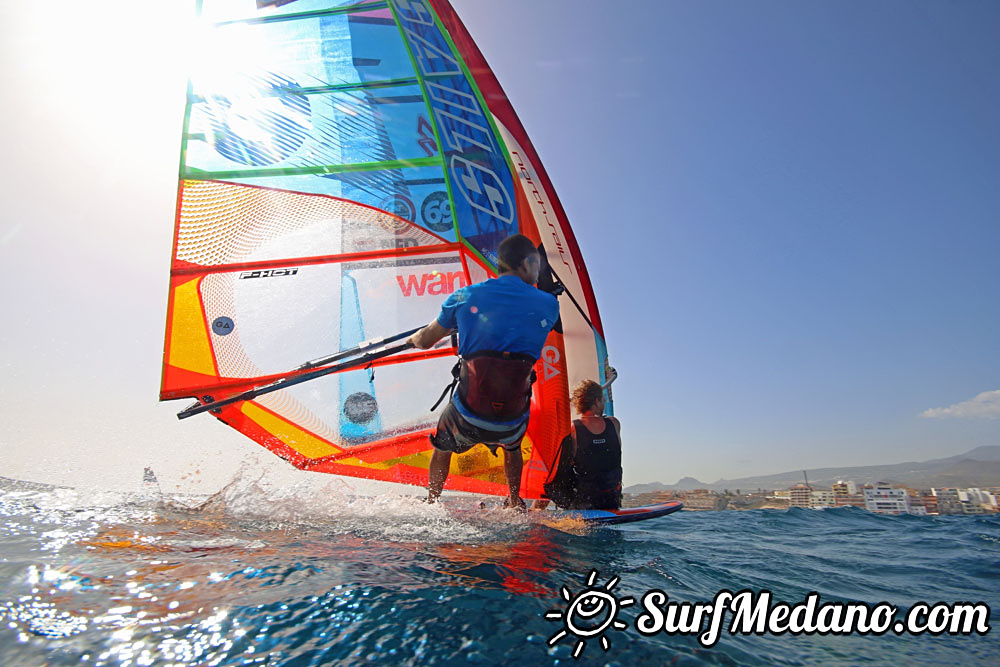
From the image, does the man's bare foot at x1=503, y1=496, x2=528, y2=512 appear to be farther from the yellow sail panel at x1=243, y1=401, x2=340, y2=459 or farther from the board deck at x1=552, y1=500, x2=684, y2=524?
the yellow sail panel at x1=243, y1=401, x2=340, y2=459

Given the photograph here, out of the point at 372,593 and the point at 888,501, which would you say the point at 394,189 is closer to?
the point at 372,593

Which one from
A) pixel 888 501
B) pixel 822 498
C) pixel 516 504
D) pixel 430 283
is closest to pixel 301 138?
pixel 430 283

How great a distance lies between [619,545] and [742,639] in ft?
5.52

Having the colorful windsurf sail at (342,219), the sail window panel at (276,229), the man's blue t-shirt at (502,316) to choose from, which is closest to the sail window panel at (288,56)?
the colorful windsurf sail at (342,219)

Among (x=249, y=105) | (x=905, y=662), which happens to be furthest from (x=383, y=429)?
(x=905, y=662)

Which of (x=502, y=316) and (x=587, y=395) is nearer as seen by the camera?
(x=502, y=316)

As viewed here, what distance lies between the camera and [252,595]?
1388 millimetres

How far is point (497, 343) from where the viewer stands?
2.86m

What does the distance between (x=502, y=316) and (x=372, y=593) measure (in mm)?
1737

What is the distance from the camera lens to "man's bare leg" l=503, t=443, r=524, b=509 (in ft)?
11.5

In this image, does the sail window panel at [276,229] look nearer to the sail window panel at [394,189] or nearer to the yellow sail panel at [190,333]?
the sail window panel at [394,189]

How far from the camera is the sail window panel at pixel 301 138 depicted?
477 centimetres

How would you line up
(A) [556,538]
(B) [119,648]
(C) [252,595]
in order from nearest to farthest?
(B) [119,648]
(C) [252,595]
(A) [556,538]

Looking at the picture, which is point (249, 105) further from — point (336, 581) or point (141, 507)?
point (336, 581)
